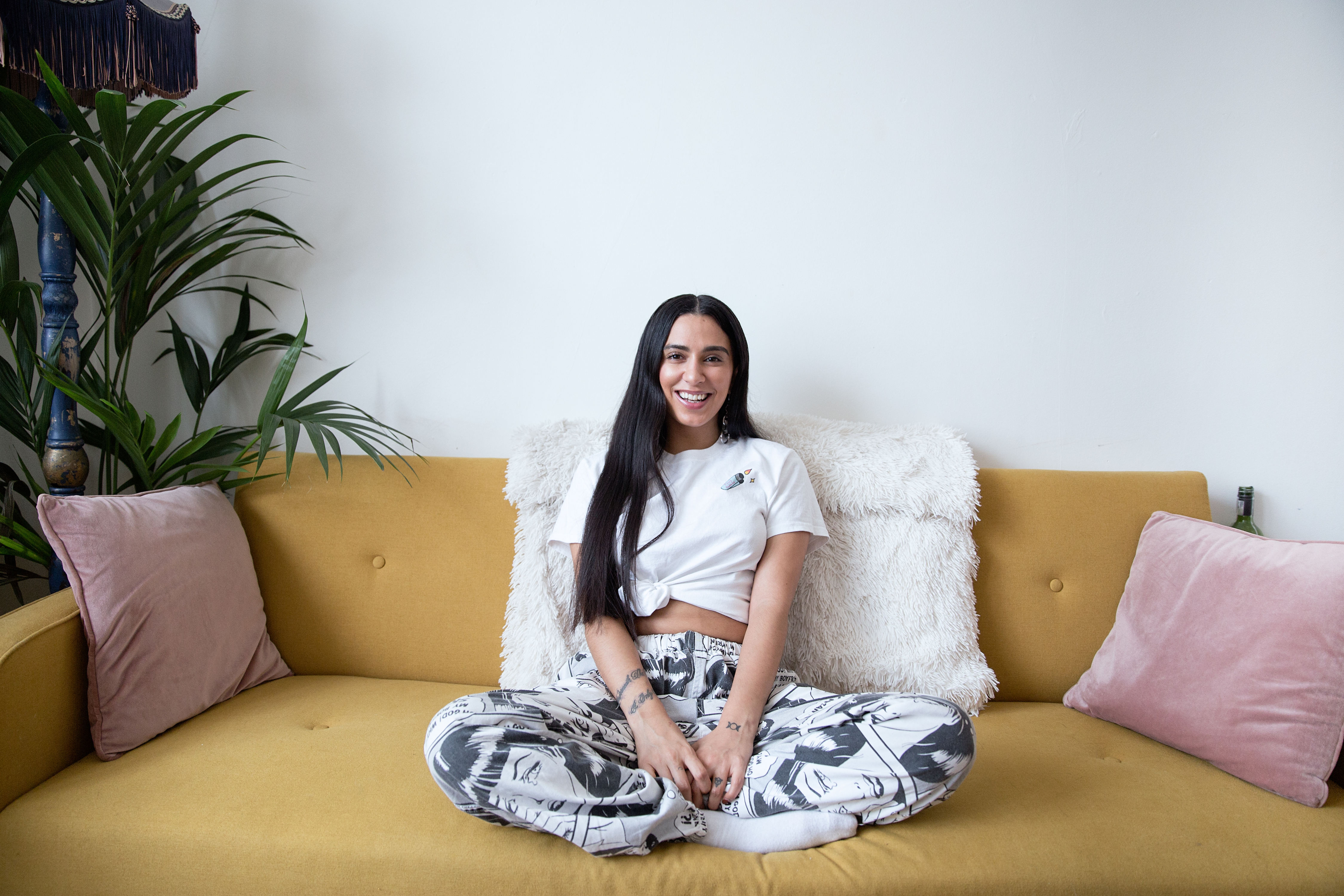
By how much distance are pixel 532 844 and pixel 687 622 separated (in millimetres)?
460

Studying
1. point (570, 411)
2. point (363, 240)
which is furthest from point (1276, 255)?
point (363, 240)

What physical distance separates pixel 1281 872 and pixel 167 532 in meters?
1.81

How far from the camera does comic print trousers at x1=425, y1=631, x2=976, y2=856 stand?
93cm

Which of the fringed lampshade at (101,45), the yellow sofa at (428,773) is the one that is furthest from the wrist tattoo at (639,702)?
the fringed lampshade at (101,45)

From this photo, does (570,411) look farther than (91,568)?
Yes

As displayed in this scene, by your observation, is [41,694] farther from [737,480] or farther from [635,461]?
[737,480]

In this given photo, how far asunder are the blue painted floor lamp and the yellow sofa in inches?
13.3

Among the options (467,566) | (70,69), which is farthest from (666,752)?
(70,69)

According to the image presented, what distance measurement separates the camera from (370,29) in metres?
1.71

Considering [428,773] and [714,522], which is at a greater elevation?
[714,522]

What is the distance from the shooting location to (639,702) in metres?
1.19

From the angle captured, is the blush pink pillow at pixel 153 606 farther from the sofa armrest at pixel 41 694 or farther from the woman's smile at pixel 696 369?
the woman's smile at pixel 696 369

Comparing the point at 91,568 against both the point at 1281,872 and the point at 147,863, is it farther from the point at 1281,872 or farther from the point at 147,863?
the point at 1281,872

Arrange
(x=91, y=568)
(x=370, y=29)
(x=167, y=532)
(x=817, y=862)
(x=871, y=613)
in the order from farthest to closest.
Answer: (x=370, y=29)
(x=871, y=613)
(x=167, y=532)
(x=91, y=568)
(x=817, y=862)
